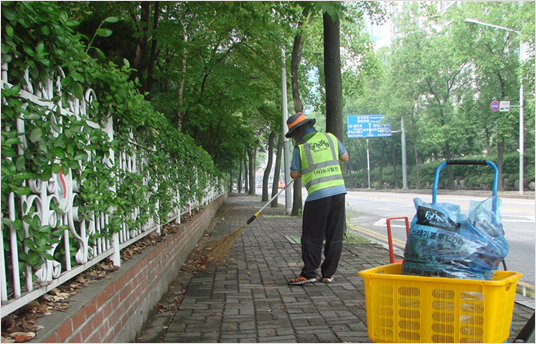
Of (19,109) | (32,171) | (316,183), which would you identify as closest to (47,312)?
(32,171)

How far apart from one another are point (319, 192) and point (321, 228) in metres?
0.42

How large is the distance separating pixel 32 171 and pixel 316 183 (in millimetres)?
3486

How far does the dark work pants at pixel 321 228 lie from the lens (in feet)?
17.3

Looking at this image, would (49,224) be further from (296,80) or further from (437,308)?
(296,80)

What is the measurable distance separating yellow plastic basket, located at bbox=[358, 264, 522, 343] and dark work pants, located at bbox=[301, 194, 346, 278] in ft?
9.30

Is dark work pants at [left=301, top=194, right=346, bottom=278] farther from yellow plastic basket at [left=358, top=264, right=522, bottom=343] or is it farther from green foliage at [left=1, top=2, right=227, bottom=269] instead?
yellow plastic basket at [left=358, top=264, right=522, bottom=343]

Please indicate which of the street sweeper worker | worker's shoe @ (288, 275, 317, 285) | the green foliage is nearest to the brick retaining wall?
the green foliage

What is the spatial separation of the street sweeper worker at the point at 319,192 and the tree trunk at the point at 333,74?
341 cm

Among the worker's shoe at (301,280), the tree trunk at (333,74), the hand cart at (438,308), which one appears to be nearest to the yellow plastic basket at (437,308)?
the hand cart at (438,308)

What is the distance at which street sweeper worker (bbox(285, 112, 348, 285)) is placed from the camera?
17.2ft

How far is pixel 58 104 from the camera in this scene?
8.52ft

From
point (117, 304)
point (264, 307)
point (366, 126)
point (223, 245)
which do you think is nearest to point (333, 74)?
point (223, 245)

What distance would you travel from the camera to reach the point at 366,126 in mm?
42000

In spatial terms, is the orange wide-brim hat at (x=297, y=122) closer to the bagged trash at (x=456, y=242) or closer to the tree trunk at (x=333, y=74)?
the bagged trash at (x=456, y=242)
